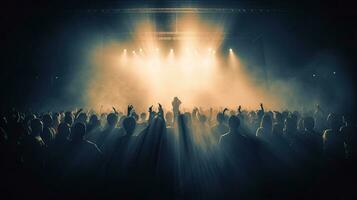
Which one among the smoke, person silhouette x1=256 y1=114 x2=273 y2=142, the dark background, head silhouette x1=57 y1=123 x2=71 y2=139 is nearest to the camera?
head silhouette x1=57 y1=123 x2=71 y2=139

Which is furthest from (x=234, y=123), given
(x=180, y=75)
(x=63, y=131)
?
(x=180, y=75)

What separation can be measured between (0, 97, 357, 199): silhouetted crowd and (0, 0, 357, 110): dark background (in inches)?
342

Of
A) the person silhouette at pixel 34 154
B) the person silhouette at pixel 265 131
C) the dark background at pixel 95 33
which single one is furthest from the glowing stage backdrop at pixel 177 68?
the person silhouette at pixel 34 154

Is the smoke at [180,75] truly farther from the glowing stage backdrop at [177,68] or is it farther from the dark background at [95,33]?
the dark background at [95,33]

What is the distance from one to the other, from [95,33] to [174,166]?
1434 cm

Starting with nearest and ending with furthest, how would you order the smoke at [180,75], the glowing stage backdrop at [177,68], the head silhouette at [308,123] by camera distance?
the head silhouette at [308,123] < the smoke at [180,75] < the glowing stage backdrop at [177,68]

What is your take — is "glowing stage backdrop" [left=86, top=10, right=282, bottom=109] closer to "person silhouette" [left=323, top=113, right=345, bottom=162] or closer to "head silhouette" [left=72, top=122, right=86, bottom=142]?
"person silhouette" [left=323, top=113, right=345, bottom=162]

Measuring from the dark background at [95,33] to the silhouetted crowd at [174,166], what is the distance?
8.68m

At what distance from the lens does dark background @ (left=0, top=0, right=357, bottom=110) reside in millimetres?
10727

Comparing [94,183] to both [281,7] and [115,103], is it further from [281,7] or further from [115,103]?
[115,103]

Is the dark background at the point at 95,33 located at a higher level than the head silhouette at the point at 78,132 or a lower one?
higher

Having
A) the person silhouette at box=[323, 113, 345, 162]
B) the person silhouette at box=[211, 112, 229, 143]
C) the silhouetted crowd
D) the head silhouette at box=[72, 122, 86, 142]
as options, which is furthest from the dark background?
the head silhouette at box=[72, 122, 86, 142]

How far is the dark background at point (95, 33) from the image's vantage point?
10.7 meters

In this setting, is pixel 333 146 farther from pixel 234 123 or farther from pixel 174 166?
pixel 174 166
